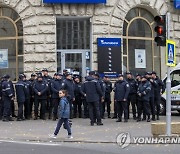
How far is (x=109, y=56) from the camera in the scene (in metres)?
22.6

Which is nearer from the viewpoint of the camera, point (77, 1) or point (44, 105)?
point (44, 105)

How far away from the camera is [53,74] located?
872 inches

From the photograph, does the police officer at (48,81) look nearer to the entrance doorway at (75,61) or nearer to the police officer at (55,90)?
the police officer at (55,90)

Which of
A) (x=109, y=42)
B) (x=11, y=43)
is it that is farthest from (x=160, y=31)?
(x=11, y=43)

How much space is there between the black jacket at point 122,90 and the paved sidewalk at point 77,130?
99 cm

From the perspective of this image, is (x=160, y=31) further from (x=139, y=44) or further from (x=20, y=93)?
(x=139, y=44)

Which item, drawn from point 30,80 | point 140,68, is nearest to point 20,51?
point 30,80

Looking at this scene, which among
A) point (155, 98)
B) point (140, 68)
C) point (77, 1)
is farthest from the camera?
point (140, 68)

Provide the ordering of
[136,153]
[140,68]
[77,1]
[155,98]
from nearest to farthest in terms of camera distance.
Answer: [136,153] → [155,98] → [77,1] → [140,68]

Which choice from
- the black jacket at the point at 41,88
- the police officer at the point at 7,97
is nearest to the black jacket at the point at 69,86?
the black jacket at the point at 41,88

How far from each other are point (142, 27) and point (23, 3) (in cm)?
597

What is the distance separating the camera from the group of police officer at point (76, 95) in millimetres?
19188

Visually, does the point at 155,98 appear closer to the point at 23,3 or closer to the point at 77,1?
the point at 77,1

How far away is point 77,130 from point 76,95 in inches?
174
